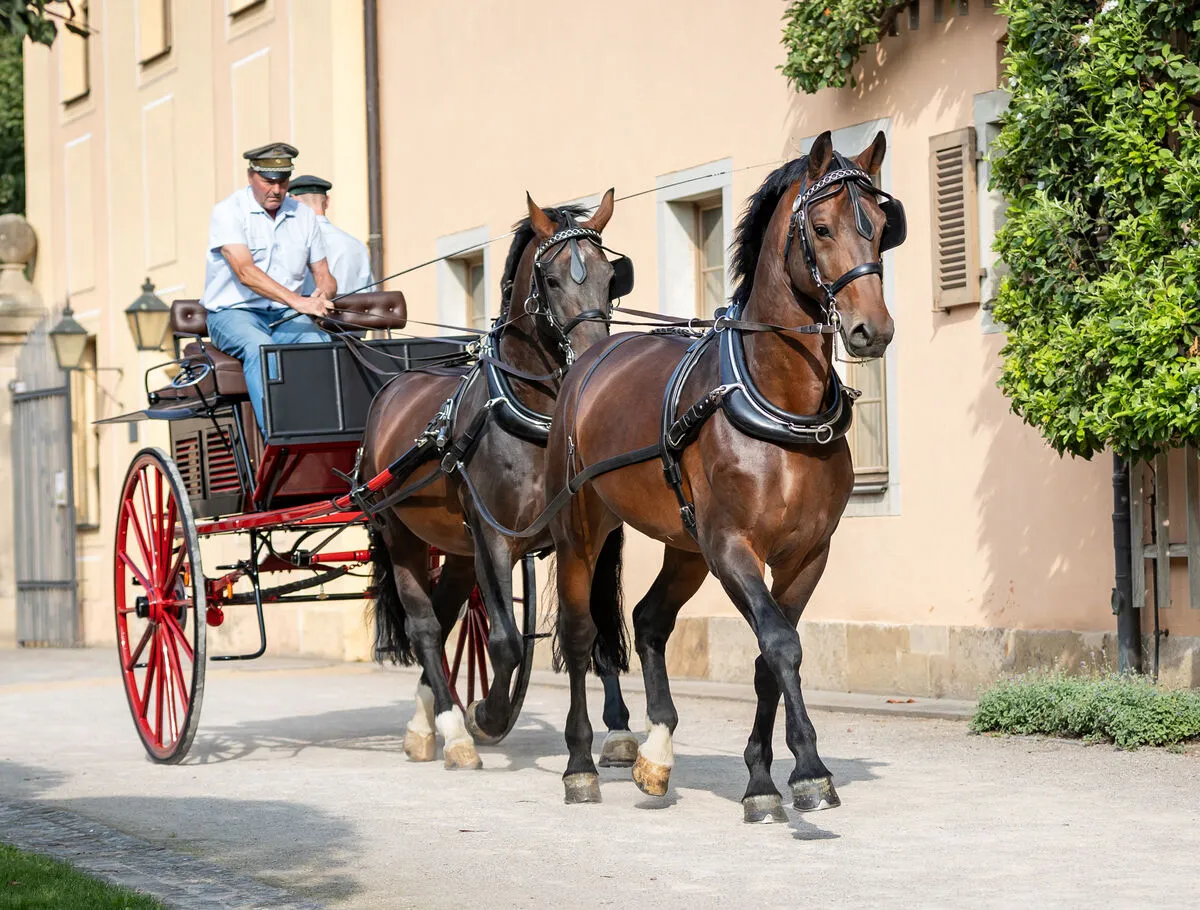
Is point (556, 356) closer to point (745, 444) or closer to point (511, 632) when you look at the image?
point (511, 632)

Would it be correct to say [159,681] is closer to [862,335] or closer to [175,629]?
[175,629]

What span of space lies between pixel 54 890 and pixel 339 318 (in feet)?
15.5

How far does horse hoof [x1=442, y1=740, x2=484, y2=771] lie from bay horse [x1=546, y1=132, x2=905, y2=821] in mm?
1660

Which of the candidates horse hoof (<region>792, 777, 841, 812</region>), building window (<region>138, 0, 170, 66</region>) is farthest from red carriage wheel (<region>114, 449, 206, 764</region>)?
building window (<region>138, 0, 170, 66</region>)

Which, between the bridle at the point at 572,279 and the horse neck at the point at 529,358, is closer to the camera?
the bridle at the point at 572,279

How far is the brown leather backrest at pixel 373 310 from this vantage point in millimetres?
9938

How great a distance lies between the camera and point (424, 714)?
922 centimetres

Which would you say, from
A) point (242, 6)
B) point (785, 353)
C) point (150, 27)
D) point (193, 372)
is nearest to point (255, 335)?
point (193, 372)

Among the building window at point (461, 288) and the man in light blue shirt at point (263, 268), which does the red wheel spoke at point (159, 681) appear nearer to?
the man in light blue shirt at point (263, 268)

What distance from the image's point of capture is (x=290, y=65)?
59.6 ft

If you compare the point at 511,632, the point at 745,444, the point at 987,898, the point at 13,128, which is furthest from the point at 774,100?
the point at 13,128

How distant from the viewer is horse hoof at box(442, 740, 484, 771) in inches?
342

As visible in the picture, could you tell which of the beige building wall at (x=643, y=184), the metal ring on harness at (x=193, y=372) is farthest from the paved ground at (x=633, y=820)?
the metal ring on harness at (x=193, y=372)

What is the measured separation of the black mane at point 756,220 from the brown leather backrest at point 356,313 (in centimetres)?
330
